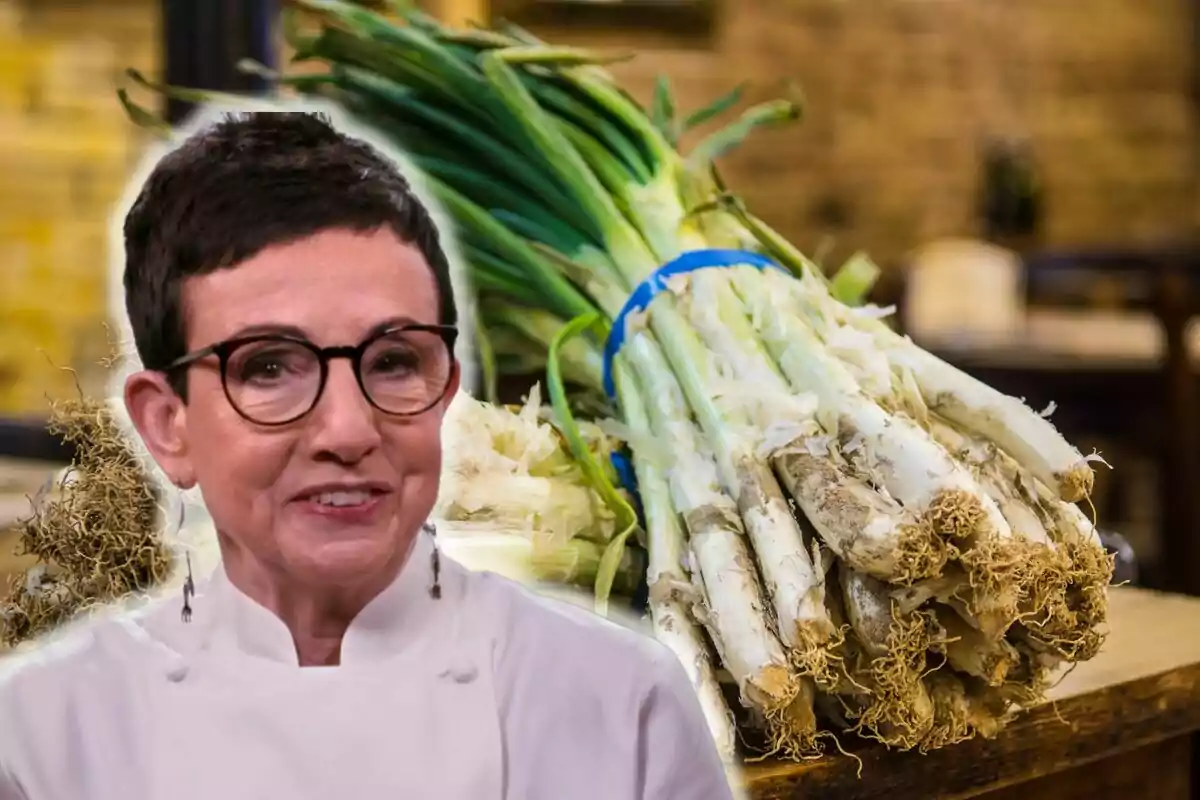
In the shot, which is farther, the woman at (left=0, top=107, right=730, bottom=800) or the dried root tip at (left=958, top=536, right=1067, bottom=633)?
the dried root tip at (left=958, top=536, right=1067, bottom=633)

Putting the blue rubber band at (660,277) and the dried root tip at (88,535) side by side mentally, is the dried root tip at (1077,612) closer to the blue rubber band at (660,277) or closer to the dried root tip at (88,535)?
the blue rubber band at (660,277)

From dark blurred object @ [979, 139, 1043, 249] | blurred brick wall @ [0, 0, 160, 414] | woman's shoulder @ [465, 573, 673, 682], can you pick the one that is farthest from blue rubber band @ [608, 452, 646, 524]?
dark blurred object @ [979, 139, 1043, 249]

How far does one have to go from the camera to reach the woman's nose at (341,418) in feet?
1.58

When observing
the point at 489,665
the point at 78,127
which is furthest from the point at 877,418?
the point at 78,127

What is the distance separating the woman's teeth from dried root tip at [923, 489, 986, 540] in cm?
27

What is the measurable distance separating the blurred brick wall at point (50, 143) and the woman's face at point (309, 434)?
4.18 ft

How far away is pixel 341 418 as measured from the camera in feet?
1.58

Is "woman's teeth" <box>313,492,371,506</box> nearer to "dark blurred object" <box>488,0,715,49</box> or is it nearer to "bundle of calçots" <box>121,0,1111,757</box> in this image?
"bundle of calçots" <box>121,0,1111,757</box>

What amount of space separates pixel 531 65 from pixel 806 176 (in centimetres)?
318

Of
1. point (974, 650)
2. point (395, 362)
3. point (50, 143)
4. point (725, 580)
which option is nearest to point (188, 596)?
point (395, 362)

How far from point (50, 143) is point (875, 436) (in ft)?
6.15

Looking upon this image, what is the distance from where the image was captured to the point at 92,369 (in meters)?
0.61

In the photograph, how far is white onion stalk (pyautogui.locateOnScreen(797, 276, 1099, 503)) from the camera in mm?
708

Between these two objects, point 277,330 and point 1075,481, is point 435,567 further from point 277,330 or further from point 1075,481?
point 1075,481
